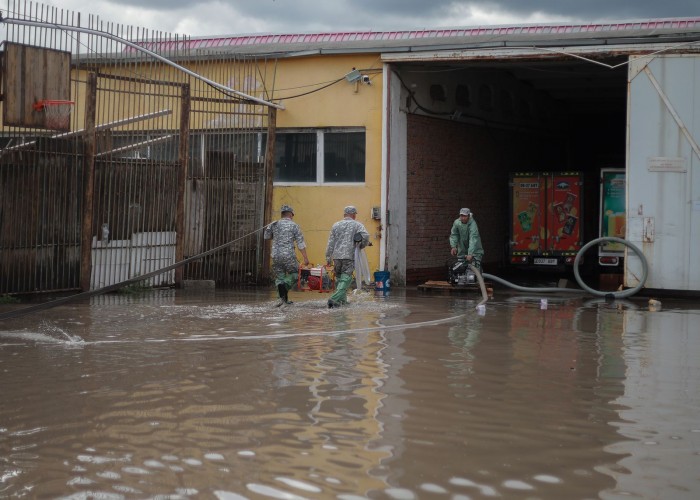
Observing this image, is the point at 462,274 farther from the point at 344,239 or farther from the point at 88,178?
the point at 88,178

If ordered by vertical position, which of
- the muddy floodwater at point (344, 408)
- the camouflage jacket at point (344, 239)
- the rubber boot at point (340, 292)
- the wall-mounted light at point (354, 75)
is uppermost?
the wall-mounted light at point (354, 75)

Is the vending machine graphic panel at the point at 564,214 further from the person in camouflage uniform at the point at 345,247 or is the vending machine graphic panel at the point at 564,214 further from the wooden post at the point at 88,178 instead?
the wooden post at the point at 88,178

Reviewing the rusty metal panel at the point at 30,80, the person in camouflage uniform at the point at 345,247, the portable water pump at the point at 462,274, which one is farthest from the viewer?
the portable water pump at the point at 462,274

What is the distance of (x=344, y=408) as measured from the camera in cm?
820

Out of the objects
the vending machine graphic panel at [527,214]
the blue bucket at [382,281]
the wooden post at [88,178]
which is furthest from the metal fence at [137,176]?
the vending machine graphic panel at [527,214]

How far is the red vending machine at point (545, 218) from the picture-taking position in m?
25.1

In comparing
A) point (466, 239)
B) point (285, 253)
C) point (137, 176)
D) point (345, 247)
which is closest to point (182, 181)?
point (137, 176)

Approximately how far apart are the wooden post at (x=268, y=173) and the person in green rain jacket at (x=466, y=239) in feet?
13.0

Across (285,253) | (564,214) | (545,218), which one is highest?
(564,214)

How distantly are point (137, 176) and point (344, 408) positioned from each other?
11.2 metres

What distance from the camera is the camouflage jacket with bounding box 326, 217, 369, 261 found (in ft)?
53.9

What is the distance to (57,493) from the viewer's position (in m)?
5.96

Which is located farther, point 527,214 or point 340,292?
point 527,214

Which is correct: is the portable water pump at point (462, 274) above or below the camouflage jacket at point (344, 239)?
below
